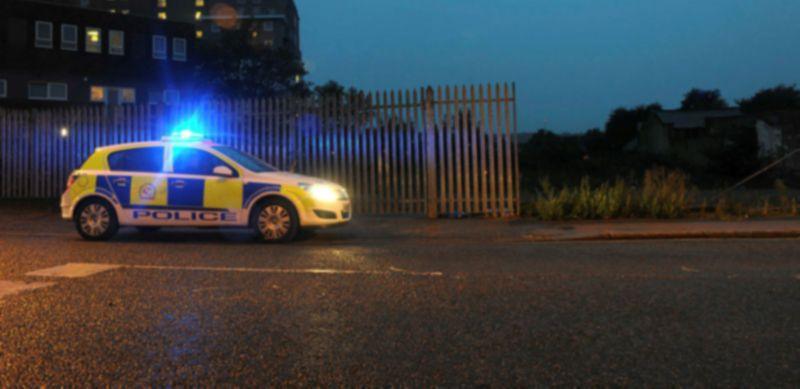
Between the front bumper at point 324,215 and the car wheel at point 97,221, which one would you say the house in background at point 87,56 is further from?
the front bumper at point 324,215

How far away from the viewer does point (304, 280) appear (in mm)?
5996

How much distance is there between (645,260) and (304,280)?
405 centimetres

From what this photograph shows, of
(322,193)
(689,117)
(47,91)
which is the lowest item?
(322,193)

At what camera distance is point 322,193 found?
9.05m

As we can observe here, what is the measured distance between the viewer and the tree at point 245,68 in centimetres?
4359

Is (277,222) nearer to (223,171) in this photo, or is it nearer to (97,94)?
(223,171)

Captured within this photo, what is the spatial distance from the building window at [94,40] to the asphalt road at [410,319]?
110ft

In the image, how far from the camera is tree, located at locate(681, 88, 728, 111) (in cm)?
6781

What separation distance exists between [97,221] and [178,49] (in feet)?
110

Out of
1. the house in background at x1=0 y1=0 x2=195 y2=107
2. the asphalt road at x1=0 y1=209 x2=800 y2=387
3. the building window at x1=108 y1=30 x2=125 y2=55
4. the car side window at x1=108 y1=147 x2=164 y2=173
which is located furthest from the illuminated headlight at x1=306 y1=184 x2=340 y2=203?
the building window at x1=108 y1=30 x2=125 y2=55

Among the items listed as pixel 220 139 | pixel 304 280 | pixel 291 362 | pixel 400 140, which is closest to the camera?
pixel 291 362

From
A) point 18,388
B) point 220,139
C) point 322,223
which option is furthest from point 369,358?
point 220,139

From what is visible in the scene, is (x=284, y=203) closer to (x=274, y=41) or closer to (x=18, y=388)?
(x=18, y=388)

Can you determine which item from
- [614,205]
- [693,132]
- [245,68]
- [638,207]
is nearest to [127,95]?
[245,68]
